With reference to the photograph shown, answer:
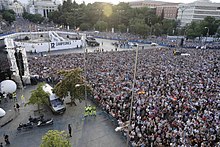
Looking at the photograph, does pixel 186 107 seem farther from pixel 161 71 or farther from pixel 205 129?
pixel 161 71

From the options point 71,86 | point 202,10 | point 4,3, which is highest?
point 4,3

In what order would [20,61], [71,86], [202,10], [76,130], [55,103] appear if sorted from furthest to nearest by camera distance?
[202,10] → [20,61] → [55,103] → [71,86] → [76,130]

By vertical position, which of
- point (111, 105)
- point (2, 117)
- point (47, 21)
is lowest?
point (2, 117)

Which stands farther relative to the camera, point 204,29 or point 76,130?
point 204,29

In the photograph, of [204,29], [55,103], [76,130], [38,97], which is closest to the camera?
[76,130]

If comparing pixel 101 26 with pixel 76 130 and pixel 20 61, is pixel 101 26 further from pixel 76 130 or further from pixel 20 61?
pixel 76 130

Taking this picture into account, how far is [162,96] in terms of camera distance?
16.2 meters

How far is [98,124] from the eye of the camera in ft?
47.0

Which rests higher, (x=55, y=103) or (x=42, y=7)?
(x=42, y=7)

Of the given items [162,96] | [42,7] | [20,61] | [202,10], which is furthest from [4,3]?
[162,96]

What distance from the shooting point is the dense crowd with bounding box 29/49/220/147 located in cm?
1204

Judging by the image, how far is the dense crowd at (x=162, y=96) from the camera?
1204 centimetres

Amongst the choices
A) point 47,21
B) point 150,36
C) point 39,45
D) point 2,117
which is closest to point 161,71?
point 2,117

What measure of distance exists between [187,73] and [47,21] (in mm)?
104911
